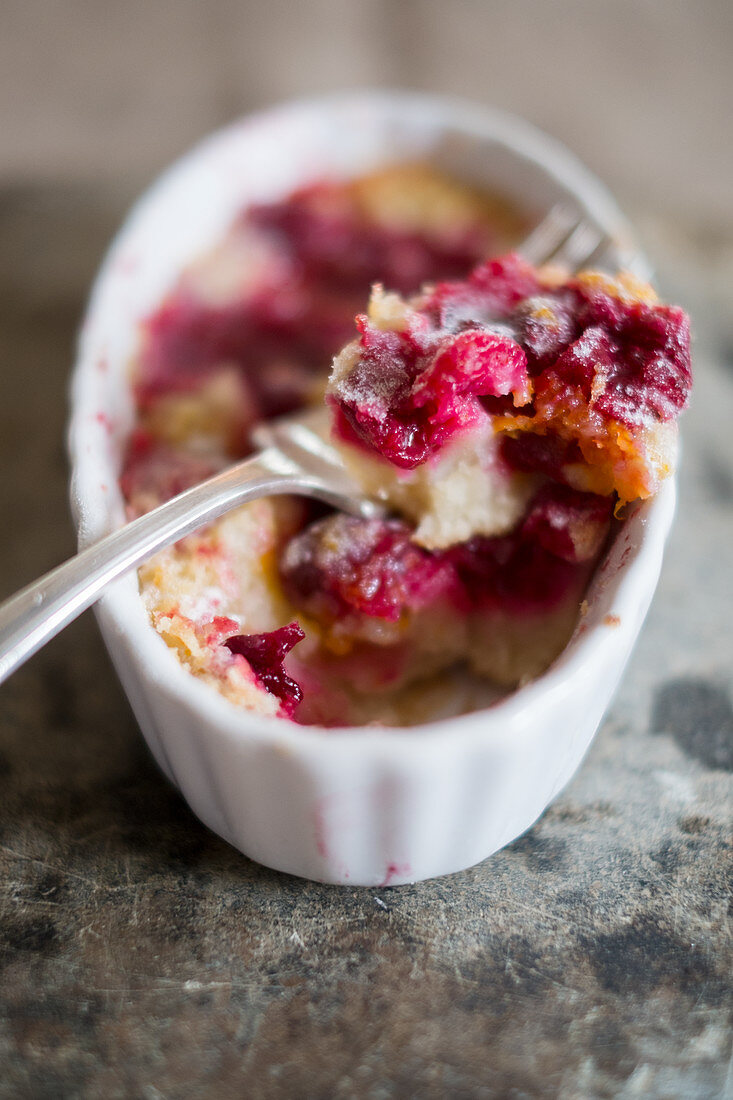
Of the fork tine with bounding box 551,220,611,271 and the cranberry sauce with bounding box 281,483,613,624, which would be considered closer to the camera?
the cranberry sauce with bounding box 281,483,613,624

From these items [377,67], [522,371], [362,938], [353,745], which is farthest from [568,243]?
[377,67]

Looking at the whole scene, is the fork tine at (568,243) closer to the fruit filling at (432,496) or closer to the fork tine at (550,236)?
the fork tine at (550,236)

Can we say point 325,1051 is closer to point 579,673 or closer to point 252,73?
point 579,673

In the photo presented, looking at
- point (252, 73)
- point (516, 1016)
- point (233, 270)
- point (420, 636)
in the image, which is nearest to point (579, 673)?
point (420, 636)

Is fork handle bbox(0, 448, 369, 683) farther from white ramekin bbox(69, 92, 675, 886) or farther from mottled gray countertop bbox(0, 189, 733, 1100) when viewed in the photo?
mottled gray countertop bbox(0, 189, 733, 1100)

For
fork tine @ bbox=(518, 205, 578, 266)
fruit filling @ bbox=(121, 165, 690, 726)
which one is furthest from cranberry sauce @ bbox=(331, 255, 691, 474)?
fork tine @ bbox=(518, 205, 578, 266)

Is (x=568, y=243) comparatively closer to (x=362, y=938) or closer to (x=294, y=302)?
(x=294, y=302)

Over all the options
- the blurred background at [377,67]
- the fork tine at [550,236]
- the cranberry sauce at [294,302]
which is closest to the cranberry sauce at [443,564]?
the cranberry sauce at [294,302]
